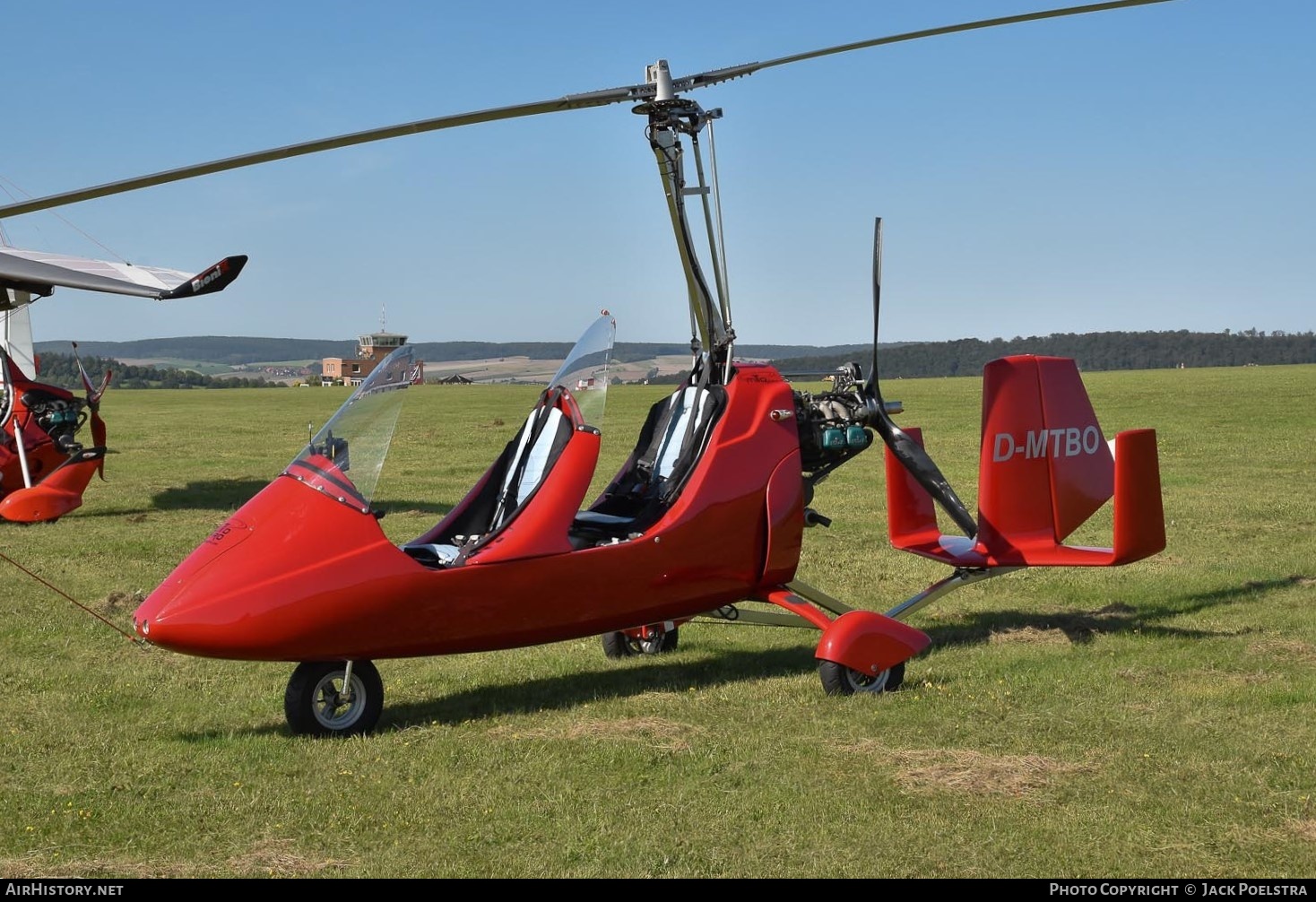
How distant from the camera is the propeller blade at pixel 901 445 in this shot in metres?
8.19

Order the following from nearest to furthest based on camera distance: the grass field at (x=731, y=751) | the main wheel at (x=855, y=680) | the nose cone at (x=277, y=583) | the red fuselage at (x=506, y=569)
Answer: the grass field at (x=731, y=751), the nose cone at (x=277, y=583), the red fuselage at (x=506, y=569), the main wheel at (x=855, y=680)

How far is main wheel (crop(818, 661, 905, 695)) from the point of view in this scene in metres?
7.26

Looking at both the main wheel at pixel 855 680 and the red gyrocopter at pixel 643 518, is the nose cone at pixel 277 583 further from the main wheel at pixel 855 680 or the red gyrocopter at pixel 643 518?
the main wheel at pixel 855 680

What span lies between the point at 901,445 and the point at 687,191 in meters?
2.25

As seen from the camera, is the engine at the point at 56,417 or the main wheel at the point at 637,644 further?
the engine at the point at 56,417

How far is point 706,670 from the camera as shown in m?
8.04

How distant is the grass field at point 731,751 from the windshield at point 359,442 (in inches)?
25.5

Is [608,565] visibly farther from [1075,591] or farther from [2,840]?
[1075,591]

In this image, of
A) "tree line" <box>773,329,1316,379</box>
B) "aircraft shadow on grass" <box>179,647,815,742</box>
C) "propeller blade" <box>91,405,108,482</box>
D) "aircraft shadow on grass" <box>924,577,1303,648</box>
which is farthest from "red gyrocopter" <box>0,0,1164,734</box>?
"tree line" <box>773,329,1316,379</box>

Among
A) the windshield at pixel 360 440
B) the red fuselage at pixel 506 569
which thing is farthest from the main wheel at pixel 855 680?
the windshield at pixel 360 440

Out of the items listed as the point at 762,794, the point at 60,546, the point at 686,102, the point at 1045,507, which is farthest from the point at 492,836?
the point at 60,546

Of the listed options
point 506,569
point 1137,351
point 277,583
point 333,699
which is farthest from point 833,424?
point 1137,351

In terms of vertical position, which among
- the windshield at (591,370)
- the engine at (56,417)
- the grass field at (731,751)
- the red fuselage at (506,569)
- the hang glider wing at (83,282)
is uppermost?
the hang glider wing at (83,282)

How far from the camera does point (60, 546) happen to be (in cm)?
1351
